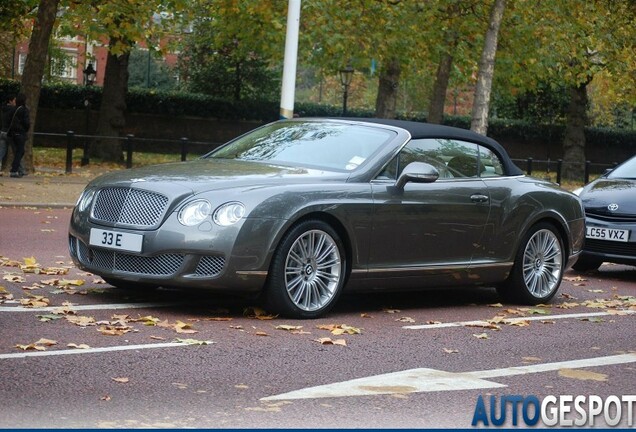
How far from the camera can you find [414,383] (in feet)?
24.5

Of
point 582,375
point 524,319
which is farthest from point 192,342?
point 524,319

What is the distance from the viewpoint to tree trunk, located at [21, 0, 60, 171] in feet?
93.7

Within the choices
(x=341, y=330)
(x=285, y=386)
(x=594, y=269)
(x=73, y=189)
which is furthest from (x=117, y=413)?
(x=73, y=189)

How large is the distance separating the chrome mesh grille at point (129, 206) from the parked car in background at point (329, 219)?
1cm

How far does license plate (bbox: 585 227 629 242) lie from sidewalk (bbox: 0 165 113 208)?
33.2 feet

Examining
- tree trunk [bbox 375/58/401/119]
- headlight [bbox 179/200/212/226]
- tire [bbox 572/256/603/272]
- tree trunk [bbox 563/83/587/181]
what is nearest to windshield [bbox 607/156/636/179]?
tire [bbox 572/256/603/272]

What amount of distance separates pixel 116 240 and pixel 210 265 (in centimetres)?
76

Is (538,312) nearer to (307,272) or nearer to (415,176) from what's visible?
(415,176)

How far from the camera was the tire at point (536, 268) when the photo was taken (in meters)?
11.7

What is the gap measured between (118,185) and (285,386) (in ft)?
10.5

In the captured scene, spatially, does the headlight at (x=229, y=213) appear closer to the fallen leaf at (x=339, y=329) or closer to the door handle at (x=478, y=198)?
the fallen leaf at (x=339, y=329)

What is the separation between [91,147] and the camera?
36719mm

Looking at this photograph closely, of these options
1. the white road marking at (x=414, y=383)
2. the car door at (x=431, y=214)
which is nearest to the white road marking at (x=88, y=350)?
the white road marking at (x=414, y=383)

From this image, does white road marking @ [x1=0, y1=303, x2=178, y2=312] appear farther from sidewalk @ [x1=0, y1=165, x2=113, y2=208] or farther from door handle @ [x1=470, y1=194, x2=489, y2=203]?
sidewalk @ [x1=0, y1=165, x2=113, y2=208]
